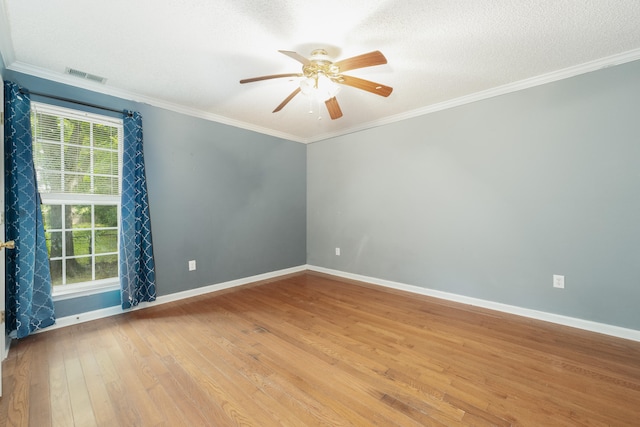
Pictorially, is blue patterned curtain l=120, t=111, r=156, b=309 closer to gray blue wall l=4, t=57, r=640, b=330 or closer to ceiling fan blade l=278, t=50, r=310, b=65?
gray blue wall l=4, t=57, r=640, b=330

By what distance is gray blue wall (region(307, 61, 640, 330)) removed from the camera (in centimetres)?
227

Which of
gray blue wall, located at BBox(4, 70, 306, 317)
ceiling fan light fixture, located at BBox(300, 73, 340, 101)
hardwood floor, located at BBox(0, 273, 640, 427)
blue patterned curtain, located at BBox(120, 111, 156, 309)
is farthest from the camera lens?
gray blue wall, located at BBox(4, 70, 306, 317)

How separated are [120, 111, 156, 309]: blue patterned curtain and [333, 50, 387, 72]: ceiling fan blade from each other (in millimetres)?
2316

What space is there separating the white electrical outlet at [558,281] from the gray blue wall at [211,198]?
3.38 metres

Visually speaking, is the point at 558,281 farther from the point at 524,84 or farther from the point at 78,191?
the point at 78,191

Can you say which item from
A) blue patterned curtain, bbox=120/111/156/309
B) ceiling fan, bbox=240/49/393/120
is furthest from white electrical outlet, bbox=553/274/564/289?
blue patterned curtain, bbox=120/111/156/309

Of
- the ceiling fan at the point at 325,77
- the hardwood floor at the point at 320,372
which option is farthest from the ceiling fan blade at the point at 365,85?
the hardwood floor at the point at 320,372

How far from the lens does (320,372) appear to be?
1.80m

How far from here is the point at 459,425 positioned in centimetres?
136

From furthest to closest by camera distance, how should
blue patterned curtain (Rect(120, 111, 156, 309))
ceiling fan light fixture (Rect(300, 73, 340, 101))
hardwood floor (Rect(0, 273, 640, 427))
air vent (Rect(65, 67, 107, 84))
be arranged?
1. blue patterned curtain (Rect(120, 111, 156, 309))
2. air vent (Rect(65, 67, 107, 84))
3. ceiling fan light fixture (Rect(300, 73, 340, 101))
4. hardwood floor (Rect(0, 273, 640, 427))

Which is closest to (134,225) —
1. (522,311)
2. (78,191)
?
(78,191)

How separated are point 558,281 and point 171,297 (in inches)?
163

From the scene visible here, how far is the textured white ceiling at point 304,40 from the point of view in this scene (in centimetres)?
168

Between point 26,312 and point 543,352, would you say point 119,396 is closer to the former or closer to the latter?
point 26,312
